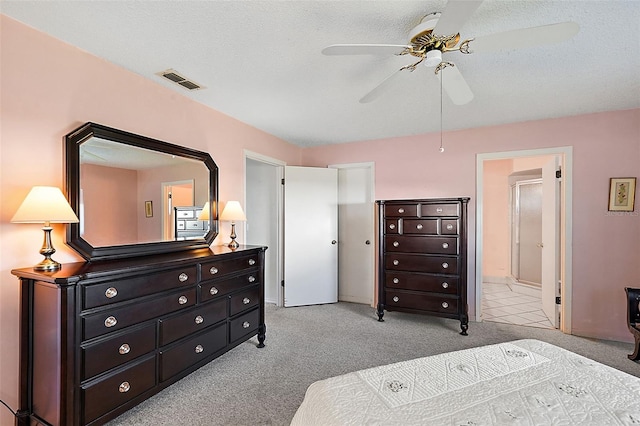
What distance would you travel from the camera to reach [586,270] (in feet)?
10.5

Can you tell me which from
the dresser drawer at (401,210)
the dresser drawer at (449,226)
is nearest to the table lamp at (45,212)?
the dresser drawer at (401,210)

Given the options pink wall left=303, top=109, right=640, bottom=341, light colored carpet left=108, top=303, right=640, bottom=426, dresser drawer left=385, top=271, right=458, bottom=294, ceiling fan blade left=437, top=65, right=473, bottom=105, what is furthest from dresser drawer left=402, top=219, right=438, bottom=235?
ceiling fan blade left=437, top=65, right=473, bottom=105

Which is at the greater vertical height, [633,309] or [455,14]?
[455,14]

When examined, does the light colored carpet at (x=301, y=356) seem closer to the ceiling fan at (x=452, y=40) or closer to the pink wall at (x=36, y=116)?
the pink wall at (x=36, y=116)

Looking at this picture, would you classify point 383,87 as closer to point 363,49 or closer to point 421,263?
point 363,49

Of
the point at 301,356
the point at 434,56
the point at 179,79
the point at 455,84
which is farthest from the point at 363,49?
the point at 301,356

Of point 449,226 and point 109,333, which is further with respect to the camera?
point 449,226

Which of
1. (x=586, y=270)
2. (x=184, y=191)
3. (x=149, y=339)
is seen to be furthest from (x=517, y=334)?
(x=184, y=191)

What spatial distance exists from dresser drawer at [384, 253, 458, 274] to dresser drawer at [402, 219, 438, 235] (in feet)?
0.90

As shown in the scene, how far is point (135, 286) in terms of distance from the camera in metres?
1.85

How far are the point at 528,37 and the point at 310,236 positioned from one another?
10.9 ft

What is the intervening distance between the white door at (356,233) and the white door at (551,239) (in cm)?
211

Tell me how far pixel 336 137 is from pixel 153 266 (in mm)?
2937

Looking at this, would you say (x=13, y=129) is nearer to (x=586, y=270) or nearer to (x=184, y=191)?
(x=184, y=191)
